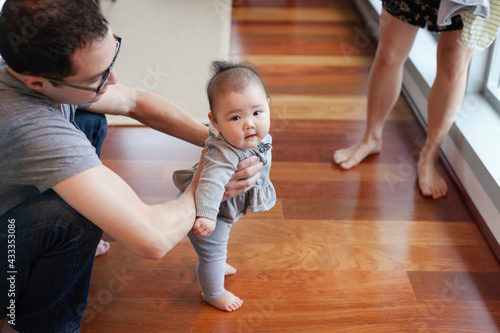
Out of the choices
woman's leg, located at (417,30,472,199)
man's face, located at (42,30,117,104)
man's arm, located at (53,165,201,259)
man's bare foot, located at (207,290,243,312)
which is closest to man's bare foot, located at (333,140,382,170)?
woman's leg, located at (417,30,472,199)

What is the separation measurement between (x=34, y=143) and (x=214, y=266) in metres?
0.57

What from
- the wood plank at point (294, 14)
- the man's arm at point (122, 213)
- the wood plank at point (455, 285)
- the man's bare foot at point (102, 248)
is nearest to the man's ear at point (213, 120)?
the man's arm at point (122, 213)

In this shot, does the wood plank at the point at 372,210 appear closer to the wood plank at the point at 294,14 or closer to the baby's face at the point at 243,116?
the baby's face at the point at 243,116

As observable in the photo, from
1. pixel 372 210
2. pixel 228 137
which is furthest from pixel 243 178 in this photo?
pixel 372 210

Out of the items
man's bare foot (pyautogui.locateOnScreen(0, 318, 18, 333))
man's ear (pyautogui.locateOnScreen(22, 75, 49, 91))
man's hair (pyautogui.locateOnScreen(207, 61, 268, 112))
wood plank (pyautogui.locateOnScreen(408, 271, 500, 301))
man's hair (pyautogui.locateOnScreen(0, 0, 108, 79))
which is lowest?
wood plank (pyautogui.locateOnScreen(408, 271, 500, 301))

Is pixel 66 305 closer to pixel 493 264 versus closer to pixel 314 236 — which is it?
pixel 314 236

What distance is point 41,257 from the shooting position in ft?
3.72

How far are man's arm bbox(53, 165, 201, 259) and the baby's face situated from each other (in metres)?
0.21

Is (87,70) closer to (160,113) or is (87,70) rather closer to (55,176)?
(55,176)

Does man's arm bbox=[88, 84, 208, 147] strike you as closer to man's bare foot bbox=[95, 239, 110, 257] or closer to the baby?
the baby

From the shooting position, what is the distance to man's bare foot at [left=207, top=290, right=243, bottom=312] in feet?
4.77

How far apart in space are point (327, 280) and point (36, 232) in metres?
0.86

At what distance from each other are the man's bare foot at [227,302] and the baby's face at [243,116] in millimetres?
490

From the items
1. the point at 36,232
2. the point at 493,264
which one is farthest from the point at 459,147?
the point at 36,232
